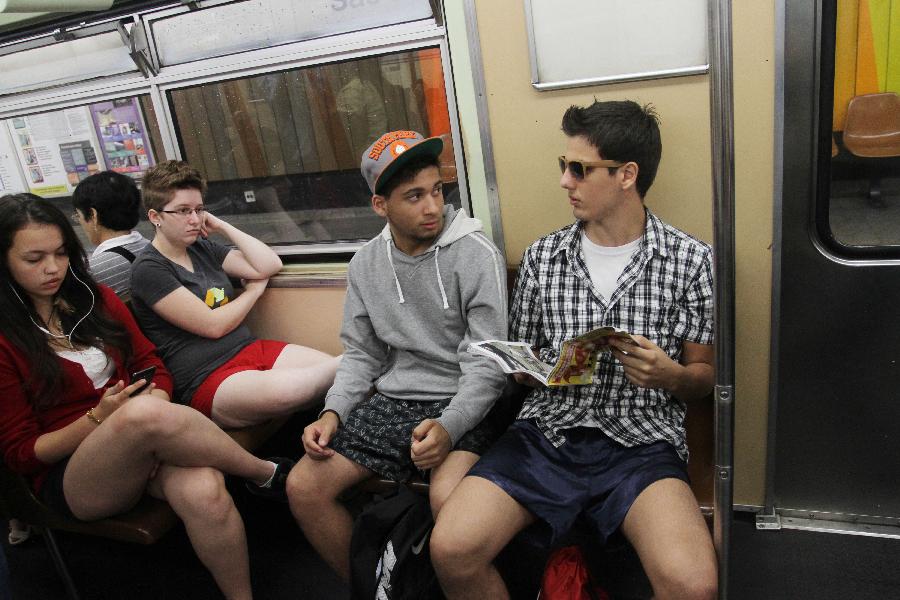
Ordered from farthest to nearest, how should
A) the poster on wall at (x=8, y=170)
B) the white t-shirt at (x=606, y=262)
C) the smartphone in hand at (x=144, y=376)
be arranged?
1. the poster on wall at (x=8, y=170)
2. the smartphone in hand at (x=144, y=376)
3. the white t-shirt at (x=606, y=262)

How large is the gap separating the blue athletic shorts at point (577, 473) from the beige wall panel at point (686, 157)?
767 mm

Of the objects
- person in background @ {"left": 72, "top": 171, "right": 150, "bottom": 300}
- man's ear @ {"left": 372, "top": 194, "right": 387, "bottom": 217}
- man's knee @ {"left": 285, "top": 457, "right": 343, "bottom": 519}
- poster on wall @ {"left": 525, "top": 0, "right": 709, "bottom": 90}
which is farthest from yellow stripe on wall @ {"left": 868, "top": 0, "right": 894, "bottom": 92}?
person in background @ {"left": 72, "top": 171, "right": 150, "bottom": 300}

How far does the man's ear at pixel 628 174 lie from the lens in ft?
7.31

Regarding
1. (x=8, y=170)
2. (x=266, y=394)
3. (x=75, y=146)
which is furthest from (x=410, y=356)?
(x=8, y=170)

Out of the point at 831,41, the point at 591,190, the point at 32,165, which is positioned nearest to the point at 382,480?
the point at 591,190

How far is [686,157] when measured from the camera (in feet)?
8.11

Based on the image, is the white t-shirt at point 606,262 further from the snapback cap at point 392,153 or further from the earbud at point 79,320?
the earbud at point 79,320

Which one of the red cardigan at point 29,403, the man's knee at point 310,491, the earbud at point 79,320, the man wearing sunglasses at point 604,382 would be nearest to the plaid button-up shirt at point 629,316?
the man wearing sunglasses at point 604,382

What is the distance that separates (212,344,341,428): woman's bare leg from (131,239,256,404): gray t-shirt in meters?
0.18

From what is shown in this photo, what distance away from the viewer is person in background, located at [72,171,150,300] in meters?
3.22

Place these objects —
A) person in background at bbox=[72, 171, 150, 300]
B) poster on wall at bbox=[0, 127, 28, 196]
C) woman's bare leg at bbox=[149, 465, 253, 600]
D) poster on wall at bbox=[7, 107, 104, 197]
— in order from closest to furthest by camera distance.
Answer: woman's bare leg at bbox=[149, 465, 253, 600] → person in background at bbox=[72, 171, 150, 300] → poster on wall at bbox=[7, 107, 104, 197] → poster on wall at bbox=[0, 127, 28, 196]

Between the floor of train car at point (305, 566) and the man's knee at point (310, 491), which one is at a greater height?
the man's knee at point (310, 491)

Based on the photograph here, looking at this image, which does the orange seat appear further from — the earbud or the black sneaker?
the earbud

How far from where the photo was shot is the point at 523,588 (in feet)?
8.98
